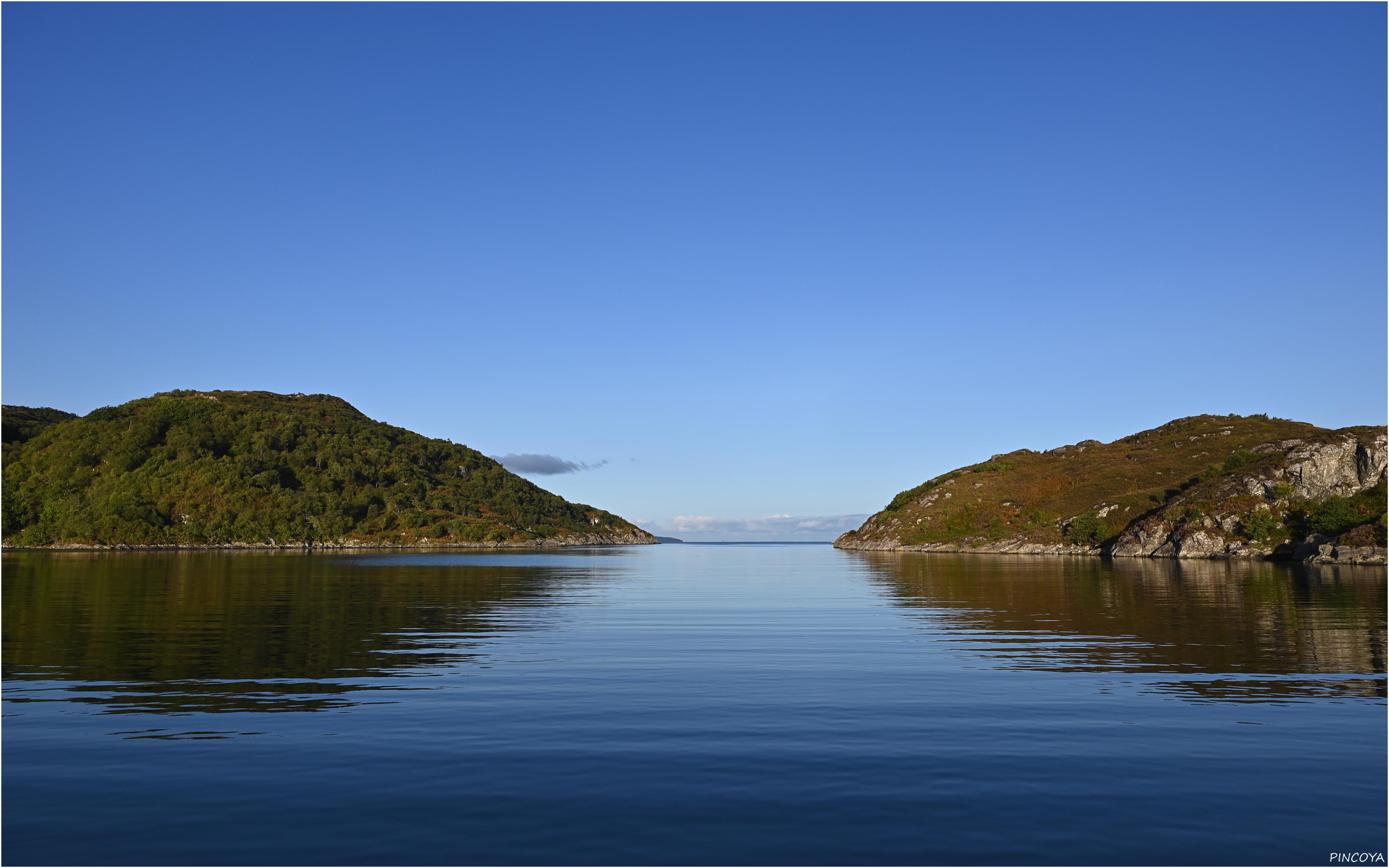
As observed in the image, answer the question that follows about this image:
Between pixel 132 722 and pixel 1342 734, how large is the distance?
1195 inches

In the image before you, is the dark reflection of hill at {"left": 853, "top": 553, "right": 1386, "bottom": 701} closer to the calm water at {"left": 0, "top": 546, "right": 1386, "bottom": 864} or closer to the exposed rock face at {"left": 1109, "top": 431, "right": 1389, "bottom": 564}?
the calm water at {"left": 0, "top": 546, "right": 1386, "bottom": 864}

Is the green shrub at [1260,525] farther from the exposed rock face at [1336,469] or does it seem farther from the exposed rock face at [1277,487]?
the exposed rock face at [1336,469]

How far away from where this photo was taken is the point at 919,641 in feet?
134

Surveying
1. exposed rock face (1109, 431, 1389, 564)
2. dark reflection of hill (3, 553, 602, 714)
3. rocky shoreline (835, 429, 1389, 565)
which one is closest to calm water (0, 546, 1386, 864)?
dark reflection of hill (3, 553, 602, 714)

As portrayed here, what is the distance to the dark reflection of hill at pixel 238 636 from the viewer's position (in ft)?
87.4

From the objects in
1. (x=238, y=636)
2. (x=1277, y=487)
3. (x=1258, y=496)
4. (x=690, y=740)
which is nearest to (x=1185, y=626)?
(x=690, y=740)

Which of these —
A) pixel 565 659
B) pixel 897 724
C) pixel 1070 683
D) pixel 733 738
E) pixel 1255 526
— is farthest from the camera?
pixel 1255 526

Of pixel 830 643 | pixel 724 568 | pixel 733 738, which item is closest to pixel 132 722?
pixel 733 738

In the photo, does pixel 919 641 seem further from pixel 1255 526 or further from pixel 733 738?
pixel 1255 526

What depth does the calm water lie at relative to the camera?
553 inches

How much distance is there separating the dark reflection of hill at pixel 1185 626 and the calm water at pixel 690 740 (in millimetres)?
339

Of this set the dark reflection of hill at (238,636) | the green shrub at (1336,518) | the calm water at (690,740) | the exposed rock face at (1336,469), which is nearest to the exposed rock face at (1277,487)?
the exposed rock face at (1336,469)

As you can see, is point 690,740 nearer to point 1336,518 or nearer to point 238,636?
point 238,636

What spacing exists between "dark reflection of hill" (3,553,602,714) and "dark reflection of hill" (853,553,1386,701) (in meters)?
23.5
